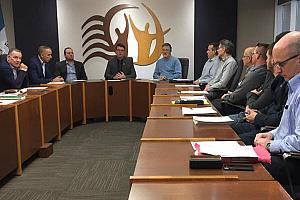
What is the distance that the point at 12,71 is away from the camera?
5117 mm

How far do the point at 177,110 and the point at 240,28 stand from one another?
16.3 feet

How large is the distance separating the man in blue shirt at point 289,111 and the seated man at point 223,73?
2.92 meters

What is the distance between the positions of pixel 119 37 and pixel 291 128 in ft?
19.5

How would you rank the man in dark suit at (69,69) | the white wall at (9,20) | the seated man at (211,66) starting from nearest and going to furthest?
the seated man at (211,66) → the man in dark suit at (69,69) → the white wall at (9,20)

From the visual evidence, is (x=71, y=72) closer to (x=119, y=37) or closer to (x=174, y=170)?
(x=119, y=37)

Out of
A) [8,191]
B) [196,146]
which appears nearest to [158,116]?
[196,146]

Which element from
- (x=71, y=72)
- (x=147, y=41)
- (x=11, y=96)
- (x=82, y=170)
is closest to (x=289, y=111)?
(x=82, y=170)

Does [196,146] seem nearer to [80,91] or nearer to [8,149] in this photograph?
[8,149]

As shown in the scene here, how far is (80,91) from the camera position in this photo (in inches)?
253

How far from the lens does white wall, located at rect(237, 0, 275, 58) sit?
304 inches

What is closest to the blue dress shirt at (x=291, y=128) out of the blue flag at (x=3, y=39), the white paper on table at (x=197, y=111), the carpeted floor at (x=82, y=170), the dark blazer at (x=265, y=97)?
the white paper on table at (x=197, y=111)

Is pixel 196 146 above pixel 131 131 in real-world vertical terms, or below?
above

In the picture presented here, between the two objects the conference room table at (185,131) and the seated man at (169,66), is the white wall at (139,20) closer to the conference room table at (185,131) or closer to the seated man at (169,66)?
the seated man at (169,66)

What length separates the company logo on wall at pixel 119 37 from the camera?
7820 millimetres
